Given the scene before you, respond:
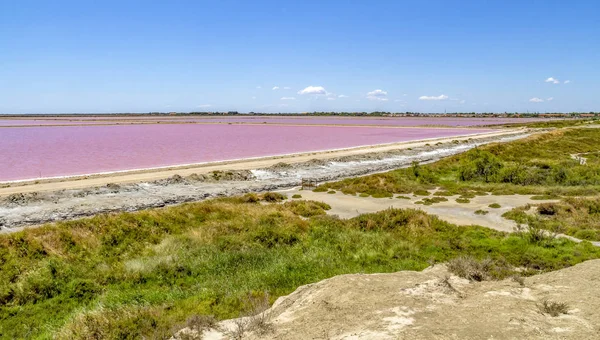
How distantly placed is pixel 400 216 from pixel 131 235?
1326 cm

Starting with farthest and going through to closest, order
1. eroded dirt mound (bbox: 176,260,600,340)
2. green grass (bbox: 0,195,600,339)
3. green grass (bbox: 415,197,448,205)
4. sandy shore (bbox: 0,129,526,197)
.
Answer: sandy shore (bbox: 0,129,526,197) → green grass (bbox: 415,197,448,205) → green grass (bbox: 0,195,600,339) → eroded dirt mound (bbox: 176,260,600,340)

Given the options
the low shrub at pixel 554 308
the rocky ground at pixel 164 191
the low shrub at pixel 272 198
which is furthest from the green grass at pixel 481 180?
the low shrub at pixel 554 308

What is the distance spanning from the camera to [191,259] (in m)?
15.2

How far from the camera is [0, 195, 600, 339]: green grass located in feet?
34.8

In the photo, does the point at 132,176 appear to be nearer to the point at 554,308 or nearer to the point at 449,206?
the point at 449,206

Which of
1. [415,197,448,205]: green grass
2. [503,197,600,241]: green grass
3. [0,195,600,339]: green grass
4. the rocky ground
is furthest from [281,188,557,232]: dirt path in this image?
the rocky ground

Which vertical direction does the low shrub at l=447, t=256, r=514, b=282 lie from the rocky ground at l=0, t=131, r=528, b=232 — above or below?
above

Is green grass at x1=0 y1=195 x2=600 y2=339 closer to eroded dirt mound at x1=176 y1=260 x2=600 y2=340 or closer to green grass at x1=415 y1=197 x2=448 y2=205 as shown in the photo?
eroded dirt mound at x1=176 y1=260 x2=600 y2=340

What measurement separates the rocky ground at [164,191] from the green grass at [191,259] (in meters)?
6.45

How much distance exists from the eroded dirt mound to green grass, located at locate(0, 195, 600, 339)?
2.37 m

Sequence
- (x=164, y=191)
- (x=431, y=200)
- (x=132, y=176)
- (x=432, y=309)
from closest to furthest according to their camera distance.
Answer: (x=432, y=309) → (x=431, y=200) → (x=164, y=191) → (x=132, y=176)

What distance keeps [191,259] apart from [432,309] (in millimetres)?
9829

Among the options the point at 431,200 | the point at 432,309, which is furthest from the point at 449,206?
the point at 432,309

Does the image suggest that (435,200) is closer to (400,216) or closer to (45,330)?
(400,216)
